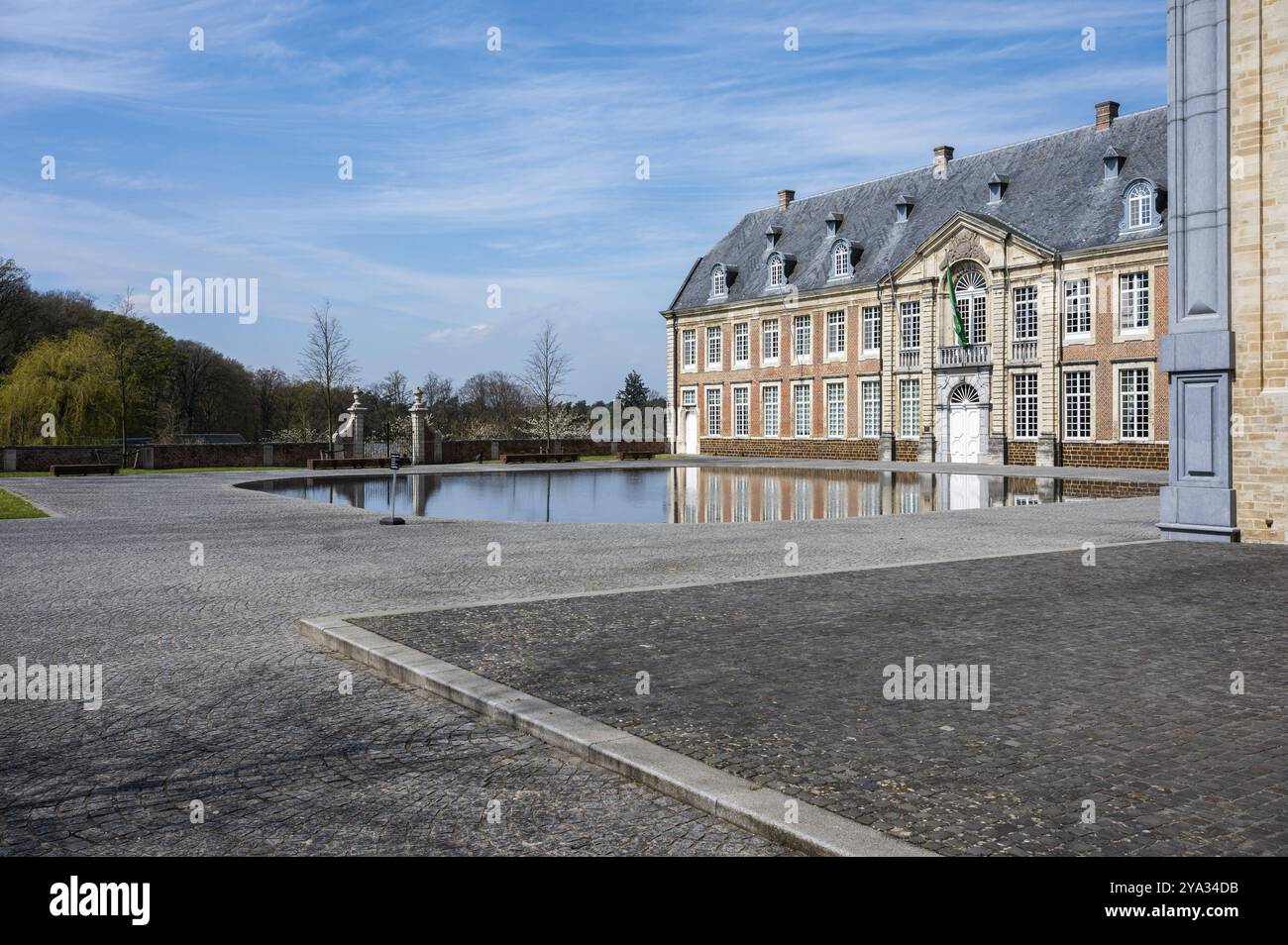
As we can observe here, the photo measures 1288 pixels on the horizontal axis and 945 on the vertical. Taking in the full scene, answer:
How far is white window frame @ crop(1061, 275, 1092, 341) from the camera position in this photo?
1590 inches

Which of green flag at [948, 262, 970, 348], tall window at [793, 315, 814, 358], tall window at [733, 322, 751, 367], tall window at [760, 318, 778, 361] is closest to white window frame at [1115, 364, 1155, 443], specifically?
green flag at [948, 262, 970, 348]

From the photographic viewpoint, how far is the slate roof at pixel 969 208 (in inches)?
1582

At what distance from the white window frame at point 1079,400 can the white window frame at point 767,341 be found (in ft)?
53.8

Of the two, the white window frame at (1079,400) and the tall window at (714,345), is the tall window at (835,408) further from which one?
the white window frame at (1079,400)

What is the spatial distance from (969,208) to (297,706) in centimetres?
4539

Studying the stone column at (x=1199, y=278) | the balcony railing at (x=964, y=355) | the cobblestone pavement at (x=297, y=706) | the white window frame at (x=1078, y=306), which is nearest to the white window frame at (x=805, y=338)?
the balcony railing at (x=964, y=355)

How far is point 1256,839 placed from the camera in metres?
3.89

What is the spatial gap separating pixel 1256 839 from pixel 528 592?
7126 millimetres

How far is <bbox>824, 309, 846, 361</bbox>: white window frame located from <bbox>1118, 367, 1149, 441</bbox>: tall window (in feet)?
47.8

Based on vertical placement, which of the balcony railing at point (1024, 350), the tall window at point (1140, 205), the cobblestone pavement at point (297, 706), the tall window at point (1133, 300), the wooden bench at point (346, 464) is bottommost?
the cobblestone pavement at point (297, 706)

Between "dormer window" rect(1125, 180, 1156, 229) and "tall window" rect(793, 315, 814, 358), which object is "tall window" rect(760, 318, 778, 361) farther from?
"dormer window" rect(1125, 180, 1156, 229)

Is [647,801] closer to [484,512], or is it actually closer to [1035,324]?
[484,512]
